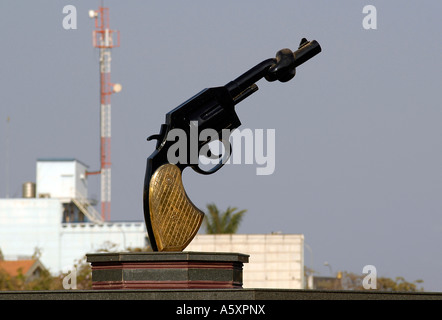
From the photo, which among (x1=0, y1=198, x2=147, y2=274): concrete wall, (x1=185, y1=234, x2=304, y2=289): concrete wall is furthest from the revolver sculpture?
(x1=0, y1=198, x2=147, y2=274): concrete wall

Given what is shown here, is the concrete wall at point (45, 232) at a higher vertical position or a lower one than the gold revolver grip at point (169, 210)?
higher

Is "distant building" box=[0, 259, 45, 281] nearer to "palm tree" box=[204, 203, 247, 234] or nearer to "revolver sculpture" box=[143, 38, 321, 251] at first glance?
"palm tree" box=[204, 203, 247, 234]

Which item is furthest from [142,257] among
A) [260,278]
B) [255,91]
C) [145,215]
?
[260,278]

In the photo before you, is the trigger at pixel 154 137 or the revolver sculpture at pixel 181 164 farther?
the trigger at pixel 154 137

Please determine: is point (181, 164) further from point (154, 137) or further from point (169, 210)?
point (169, 210)

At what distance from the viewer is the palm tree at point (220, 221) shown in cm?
6850

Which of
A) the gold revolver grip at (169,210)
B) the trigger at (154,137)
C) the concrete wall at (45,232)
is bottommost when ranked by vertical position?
the gold revolver grip at (169,210)

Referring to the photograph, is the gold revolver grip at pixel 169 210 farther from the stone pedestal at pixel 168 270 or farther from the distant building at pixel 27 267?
the distant building at pixel 27 267

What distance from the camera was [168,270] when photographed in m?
17.0

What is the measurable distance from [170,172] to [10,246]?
68792mm

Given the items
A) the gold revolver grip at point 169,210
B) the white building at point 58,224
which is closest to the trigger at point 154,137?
the gold revolver grip at point 169,210

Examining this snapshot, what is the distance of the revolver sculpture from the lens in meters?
17.8

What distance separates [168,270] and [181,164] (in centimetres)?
187

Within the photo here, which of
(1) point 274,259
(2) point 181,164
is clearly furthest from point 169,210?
(1) point 274,259
